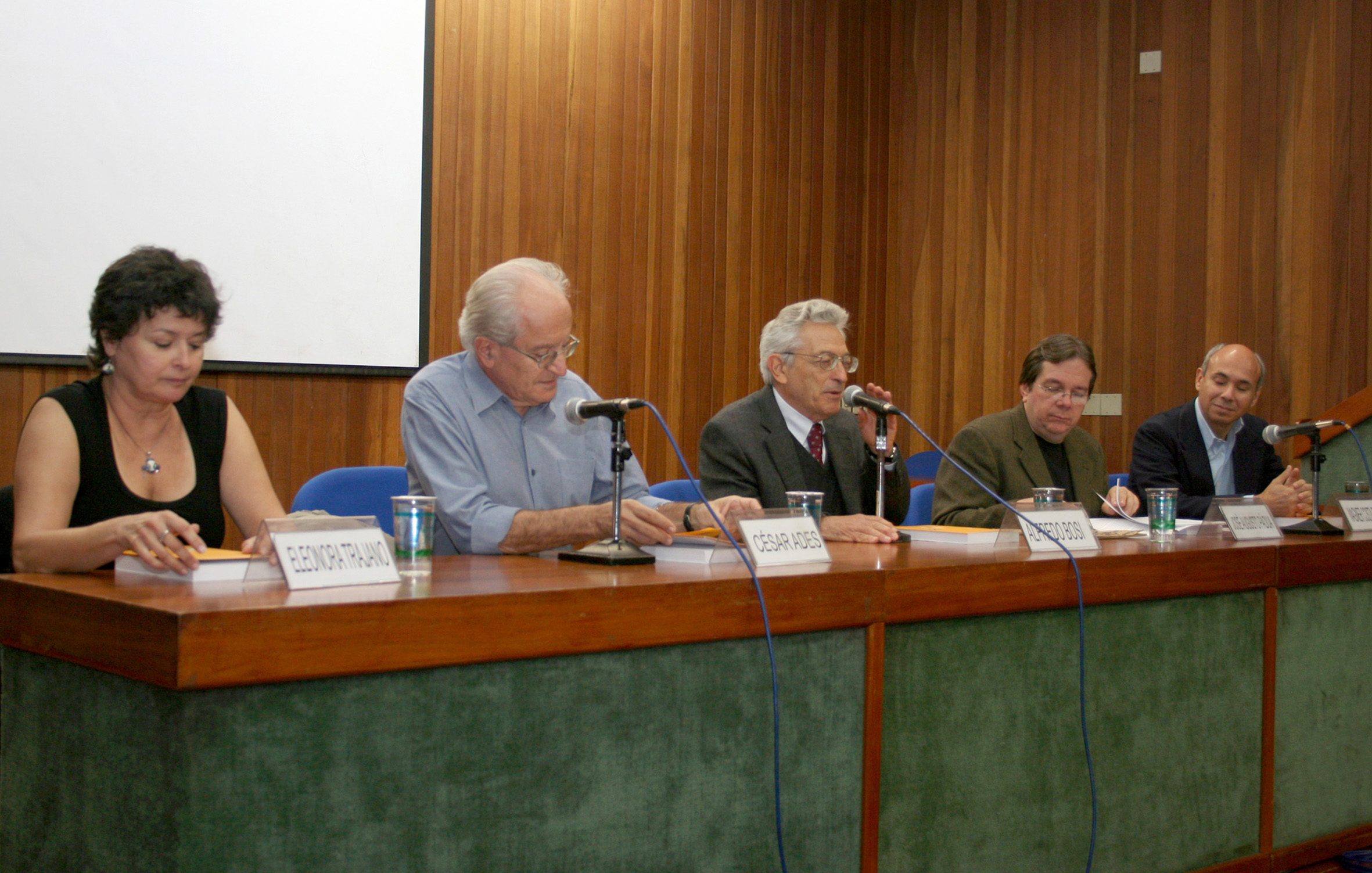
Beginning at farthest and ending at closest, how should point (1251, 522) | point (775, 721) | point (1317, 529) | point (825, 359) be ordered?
point (825, 359)
point (1317, 529)
point (1251, 522)
point (775, 721)

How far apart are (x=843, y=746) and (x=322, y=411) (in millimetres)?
2551

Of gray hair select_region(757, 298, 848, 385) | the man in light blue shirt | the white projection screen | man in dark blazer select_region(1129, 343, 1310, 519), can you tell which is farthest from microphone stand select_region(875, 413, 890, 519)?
the white projection screen

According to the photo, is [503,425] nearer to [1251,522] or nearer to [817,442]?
[817,442]

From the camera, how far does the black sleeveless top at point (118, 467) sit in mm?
2053

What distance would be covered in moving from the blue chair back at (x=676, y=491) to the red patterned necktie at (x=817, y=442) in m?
0.37

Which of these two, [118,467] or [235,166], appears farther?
[235,166]

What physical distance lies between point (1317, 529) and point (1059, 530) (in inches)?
33.4

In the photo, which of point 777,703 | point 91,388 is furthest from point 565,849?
point 91,388

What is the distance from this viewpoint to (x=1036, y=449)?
10.5ft

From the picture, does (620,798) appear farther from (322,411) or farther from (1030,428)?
(322,411)

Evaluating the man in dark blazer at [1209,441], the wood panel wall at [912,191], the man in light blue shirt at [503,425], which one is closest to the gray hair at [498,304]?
the man in light blue shirt at [503,425]

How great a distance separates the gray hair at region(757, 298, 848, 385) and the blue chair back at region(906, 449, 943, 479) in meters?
2.01

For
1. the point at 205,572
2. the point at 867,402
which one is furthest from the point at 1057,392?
the point at 205,572

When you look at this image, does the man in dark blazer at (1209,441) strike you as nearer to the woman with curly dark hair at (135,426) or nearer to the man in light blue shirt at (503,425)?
the man in light blue shirt at (503,425)
